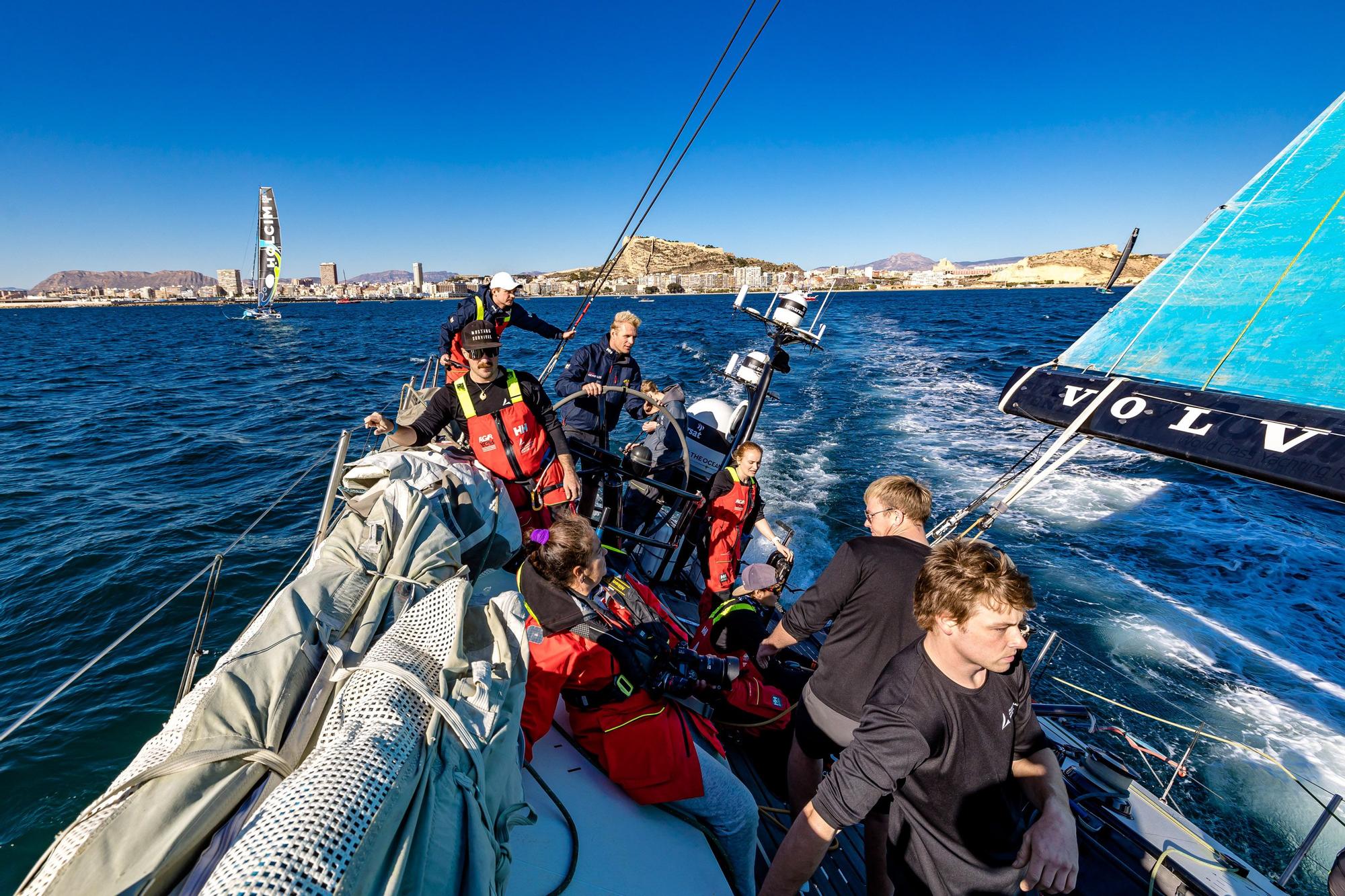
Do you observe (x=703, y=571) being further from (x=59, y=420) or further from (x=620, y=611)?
(x=59, y=420)

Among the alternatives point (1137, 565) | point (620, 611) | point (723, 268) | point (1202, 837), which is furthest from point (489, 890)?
point (723, 268)

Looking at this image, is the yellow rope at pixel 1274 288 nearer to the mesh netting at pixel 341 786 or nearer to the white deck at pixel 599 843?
the white deck at pixel 599 843

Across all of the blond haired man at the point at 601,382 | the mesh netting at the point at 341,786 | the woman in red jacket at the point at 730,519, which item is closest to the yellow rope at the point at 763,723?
the woman in red jacket at the point at 730,519

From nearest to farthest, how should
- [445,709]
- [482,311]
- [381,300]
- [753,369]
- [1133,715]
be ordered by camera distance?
[445,709] < [1133,715] < [753,369] < [482,311] < [381,300]

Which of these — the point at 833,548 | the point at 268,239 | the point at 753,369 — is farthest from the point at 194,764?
the point at 268,239

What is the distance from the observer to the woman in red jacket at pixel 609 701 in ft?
6.05

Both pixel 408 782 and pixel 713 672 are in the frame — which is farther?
pixel 713 672

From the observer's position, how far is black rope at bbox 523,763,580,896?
1.64m

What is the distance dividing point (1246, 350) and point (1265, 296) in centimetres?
25

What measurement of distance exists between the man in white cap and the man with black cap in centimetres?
177

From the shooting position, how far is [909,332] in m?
26.5

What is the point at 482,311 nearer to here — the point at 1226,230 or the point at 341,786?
the point at 341,786

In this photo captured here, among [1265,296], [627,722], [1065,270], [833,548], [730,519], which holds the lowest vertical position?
[833,548]

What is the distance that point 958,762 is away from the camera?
133 centimetres
